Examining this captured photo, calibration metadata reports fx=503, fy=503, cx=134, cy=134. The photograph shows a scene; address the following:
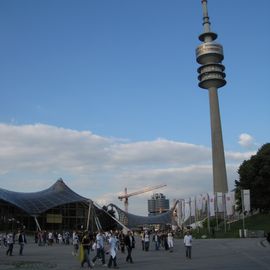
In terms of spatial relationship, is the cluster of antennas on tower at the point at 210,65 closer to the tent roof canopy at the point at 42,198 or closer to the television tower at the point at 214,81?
the television tower at the point at 214,81

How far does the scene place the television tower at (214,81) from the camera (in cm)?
10175

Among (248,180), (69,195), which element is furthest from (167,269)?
(69,195)

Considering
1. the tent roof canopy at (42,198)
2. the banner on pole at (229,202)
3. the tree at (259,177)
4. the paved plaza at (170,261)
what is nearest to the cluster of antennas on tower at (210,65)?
the tent roof canopy at (42,198)

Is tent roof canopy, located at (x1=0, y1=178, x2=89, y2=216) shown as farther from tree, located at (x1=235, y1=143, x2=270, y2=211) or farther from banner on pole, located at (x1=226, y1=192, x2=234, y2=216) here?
tree, located at (x1=235, y1=143, x2=270, y2=211)

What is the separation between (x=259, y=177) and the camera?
66.9m

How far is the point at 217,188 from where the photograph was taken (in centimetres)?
10038

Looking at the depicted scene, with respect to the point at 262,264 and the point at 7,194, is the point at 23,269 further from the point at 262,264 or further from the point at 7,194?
the point at 7,194

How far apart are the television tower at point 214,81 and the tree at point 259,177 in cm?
3084

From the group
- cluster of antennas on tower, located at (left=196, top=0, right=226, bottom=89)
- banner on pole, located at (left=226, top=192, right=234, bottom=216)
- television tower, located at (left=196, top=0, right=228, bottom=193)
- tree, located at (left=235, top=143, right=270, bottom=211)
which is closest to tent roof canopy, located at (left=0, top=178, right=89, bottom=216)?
television tower, located at (left=196, top=0, right=228, bottom=193)

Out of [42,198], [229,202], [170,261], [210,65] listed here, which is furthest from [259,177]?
[210,65]

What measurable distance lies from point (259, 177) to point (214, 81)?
4680 cm

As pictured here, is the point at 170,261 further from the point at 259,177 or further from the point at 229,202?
the point at 259,177

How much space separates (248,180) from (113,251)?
2043 inches

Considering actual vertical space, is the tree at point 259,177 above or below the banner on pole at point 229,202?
above
